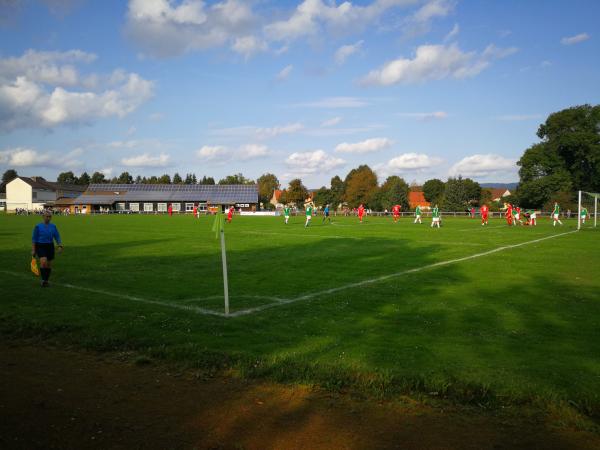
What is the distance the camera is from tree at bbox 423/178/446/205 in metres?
111

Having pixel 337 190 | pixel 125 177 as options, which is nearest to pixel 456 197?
pixel 337 190

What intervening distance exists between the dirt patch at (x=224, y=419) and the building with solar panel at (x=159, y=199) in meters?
102

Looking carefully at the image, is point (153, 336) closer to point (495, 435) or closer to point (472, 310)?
point (495, 435)

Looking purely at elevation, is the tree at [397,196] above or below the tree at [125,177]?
below

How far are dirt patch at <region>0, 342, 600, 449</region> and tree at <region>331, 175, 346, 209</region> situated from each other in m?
114

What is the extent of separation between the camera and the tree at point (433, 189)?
111375 millimetres

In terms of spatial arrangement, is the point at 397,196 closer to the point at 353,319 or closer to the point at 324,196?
the point at 324,196

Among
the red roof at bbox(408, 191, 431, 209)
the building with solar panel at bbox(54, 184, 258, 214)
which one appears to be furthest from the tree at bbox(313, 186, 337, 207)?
the red roof at bbox(408, 191, 431, 209)

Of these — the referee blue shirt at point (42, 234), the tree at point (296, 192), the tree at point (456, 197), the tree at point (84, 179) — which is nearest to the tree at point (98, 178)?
the tree at point (84, 179)

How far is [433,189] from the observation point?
11231 cm

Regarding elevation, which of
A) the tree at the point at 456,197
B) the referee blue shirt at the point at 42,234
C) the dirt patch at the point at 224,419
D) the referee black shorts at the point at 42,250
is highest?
the tree at the point at 456,197

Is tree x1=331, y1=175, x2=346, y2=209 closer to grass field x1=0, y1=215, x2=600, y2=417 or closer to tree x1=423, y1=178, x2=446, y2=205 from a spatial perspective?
tree x1=423, y1=178, x2=446, y2=205

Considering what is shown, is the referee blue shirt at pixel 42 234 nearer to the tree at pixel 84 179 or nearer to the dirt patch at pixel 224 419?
the dirt patch at pixel 224 419

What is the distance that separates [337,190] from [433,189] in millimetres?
24871
